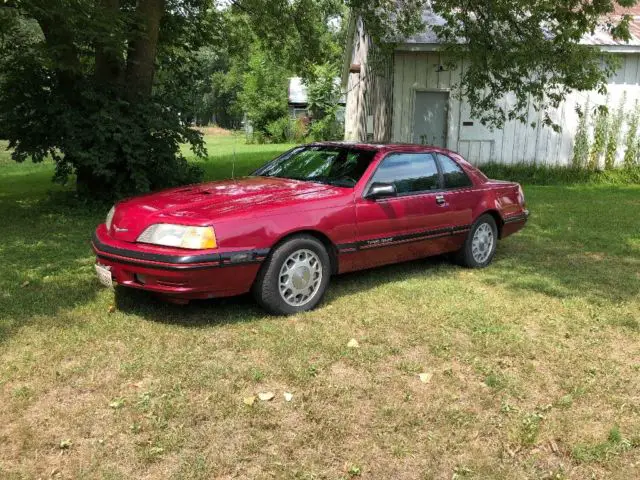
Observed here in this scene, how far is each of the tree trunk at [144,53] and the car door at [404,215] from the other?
5.62 m

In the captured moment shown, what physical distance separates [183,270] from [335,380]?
1377 millimetres

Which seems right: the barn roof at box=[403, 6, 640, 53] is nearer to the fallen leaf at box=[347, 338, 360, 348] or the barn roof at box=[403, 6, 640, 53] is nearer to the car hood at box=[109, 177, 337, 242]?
the car hood at box=[109, 177, 337, 242]

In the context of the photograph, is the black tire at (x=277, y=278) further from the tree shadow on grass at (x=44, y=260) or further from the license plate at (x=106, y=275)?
the tree shadow on grass at (x=44, y=260)

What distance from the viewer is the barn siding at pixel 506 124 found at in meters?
14.6

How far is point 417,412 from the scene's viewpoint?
3.59 m

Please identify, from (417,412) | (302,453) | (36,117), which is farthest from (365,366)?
(36,117)

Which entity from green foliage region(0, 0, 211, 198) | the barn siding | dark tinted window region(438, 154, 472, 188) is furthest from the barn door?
dark tinted window region(438, 154, 472, 188)

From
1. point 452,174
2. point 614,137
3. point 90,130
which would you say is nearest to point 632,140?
point 614,137

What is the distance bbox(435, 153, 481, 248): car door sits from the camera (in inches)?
255

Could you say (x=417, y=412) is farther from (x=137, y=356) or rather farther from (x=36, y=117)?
(x=36, y=117)

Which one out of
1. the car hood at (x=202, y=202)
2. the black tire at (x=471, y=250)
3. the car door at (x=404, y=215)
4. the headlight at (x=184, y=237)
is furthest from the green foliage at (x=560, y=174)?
the headlight at (x=184, y=237)

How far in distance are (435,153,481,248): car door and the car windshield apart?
0.98m

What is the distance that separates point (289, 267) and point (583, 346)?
2321 millimetres

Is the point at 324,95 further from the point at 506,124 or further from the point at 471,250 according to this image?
the point at 471,250
